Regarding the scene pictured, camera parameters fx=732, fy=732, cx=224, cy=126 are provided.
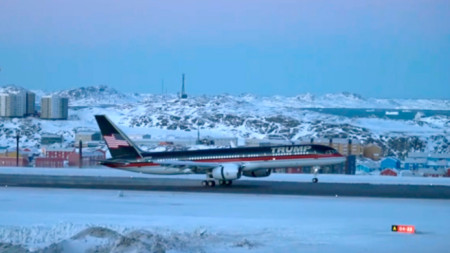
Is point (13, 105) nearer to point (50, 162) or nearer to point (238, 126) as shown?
point (238, 126)

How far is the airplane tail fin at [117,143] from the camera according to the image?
41781 millimetres

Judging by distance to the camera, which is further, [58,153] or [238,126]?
[238,126]

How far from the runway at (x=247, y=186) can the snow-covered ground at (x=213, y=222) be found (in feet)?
9.89

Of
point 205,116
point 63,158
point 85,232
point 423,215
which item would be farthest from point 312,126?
point 85,232

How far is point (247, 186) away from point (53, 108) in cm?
9212

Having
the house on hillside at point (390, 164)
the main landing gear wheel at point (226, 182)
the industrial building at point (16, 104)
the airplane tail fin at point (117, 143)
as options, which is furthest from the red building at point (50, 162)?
the industrial building at point (16, 104)

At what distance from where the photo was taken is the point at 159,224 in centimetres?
2144

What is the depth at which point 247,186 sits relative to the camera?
3788 centimetres

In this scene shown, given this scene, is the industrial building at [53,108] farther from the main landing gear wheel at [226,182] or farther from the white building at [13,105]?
the main landing gear wheel at [226,182]

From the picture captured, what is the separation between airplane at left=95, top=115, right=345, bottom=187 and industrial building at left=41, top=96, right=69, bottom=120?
277 feet

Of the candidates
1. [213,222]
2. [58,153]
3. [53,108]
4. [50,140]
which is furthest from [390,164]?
[53,108]

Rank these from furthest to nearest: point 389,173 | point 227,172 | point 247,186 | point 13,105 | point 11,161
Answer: point 13,105 < point 11,161 < point 389,173 < point 247,186 < point 227,172

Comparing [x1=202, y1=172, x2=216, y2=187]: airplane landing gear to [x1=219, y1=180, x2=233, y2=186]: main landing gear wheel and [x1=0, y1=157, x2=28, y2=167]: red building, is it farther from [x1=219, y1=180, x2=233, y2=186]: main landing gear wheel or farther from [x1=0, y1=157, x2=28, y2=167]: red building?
[x1=0, y1=157, x2=28, y2=167]: red building

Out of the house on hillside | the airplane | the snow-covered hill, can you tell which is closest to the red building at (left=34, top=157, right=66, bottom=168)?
the airplane
